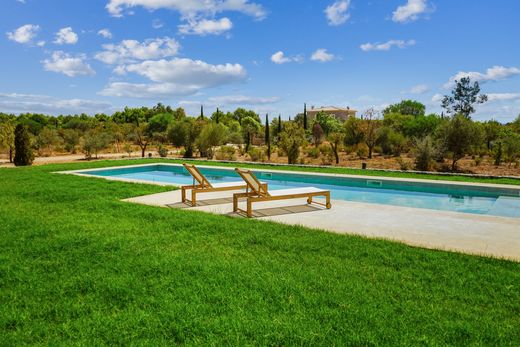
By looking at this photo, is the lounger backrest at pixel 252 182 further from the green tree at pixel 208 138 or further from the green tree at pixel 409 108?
the green tree at pixel 409 108

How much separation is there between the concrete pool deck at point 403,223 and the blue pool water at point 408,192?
7.75 feet

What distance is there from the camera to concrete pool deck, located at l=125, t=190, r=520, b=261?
5242 mm

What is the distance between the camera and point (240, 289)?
146 inches

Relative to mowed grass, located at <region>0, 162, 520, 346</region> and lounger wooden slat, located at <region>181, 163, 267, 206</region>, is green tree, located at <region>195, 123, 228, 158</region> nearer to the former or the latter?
lounger wooden slat, located at <region>181, 163, 267, 206</region>

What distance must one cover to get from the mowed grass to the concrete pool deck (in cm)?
55

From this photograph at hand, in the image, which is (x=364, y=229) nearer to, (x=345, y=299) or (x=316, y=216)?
(x=316, y=216)

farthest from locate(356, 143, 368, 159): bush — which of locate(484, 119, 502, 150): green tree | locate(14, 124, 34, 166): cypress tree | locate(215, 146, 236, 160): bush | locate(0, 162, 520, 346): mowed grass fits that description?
locate(14, 124, 34, 166): cypress tree

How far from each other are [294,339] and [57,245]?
3.84 m

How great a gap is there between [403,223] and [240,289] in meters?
3.84

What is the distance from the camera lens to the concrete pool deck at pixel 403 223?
5242 millimetres

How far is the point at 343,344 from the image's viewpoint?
2.76 m

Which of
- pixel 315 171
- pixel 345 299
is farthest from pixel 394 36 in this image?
pixel 345 299

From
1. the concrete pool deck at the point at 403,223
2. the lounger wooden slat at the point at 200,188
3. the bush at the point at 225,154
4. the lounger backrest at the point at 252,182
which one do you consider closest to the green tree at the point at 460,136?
the concrete pool deck at the point at 403,223

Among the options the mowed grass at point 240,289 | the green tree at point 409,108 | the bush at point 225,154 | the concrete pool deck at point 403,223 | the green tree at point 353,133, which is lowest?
the mowed grass at point 240,289
